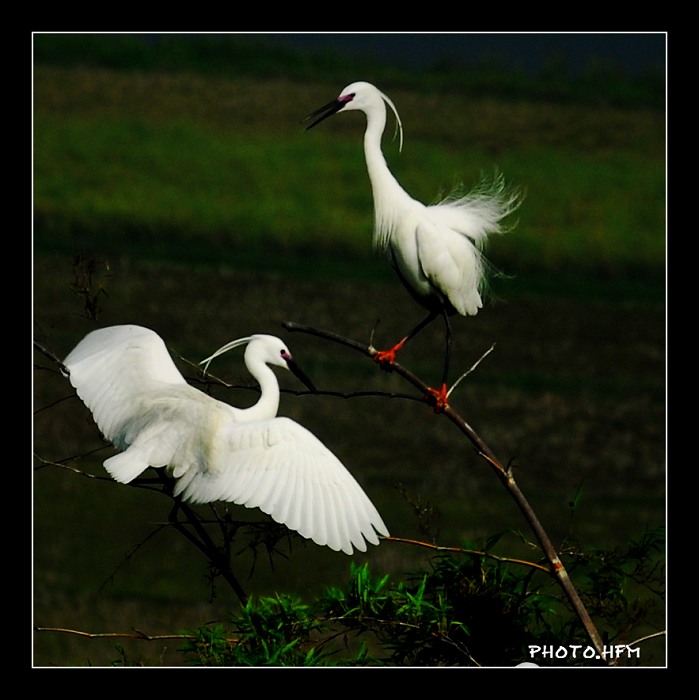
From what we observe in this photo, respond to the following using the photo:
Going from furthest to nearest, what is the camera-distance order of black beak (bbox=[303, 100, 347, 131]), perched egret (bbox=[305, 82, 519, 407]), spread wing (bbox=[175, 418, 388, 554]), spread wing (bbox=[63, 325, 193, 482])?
perched egret (bbox=[305, 82, 519, 407]) < black beak (bbox=[303, 100, 347, 131]) < spread wing (bbox=[63, 325, 193, 482]) < spread wing (bbox=[175, 418, 388, 554])

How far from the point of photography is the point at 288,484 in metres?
2.38

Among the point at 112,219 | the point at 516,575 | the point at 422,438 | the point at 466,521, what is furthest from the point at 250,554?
the point at 112,219

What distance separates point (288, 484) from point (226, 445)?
137 mm

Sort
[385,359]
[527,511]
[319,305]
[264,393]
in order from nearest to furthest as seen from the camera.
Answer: [527,511] < [264,393] < [385,359] < [319,305]

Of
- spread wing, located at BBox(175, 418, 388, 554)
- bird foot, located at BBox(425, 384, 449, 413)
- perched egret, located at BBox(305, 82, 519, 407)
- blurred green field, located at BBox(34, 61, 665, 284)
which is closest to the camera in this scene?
spread wing, located at BBox(175, 418, 388, 554)

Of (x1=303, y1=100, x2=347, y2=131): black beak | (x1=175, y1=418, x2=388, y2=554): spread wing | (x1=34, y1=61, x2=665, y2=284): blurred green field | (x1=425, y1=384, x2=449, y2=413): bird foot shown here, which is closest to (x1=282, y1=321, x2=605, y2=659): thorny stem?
(x1=175, y1=418, x2=388, y2=554): spread wing

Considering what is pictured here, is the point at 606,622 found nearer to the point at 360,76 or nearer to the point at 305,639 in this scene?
the point at 305,639

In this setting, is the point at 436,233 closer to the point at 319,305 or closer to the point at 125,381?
the point at 125,381

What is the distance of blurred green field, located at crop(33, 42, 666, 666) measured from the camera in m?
4.41

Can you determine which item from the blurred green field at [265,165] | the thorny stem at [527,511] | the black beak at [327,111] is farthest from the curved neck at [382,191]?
the blurred green field at [265,165]

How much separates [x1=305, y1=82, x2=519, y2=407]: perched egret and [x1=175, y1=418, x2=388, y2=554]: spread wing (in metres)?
0.65

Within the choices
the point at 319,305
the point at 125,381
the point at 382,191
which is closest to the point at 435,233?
the point at 382,191

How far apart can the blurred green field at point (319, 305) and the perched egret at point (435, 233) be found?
13 centimetres

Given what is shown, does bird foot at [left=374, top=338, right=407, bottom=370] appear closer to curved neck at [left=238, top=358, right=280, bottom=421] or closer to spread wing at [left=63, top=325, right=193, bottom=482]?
curved neck at [left=238, top=358, right=280, bottom=421]
